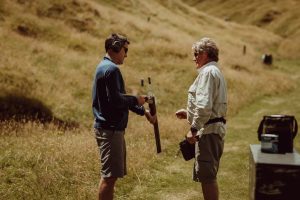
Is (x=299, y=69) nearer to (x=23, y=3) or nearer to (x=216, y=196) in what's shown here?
(x=23, y=3)

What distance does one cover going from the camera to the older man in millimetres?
6301

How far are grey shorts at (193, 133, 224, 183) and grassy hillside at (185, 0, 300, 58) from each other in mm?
45519

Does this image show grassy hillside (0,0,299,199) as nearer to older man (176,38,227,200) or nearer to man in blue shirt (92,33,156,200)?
man in blue shirt (92,33,156,200)

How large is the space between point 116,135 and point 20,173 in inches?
135

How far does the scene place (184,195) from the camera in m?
8.94

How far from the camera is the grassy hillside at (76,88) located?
9102mm

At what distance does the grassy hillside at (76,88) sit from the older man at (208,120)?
8.26ft

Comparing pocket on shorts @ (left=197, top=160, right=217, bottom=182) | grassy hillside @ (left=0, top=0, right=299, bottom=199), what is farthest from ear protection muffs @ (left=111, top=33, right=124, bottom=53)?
grassy hillside @ (left=0, top=0, right=299, bottom=199)

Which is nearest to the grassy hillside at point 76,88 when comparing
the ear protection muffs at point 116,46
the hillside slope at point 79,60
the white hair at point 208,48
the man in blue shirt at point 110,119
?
the hillside slope at point 79,60

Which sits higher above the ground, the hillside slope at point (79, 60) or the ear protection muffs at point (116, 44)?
the hillside slope at point (79, 60)

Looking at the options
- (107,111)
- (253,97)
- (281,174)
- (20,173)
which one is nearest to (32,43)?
(253,97)

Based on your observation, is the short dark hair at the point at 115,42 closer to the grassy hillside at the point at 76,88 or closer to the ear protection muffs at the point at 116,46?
the ear protection muffs at the point at 116,46

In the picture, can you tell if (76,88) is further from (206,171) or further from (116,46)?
(206,171)

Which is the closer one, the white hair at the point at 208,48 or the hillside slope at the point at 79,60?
the white hair at the point at 208,48
